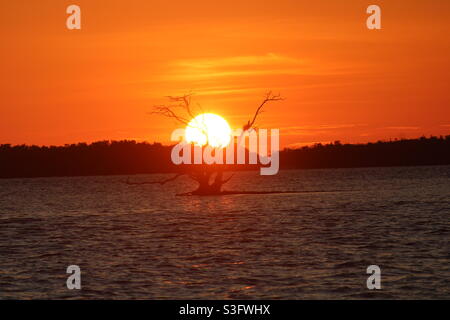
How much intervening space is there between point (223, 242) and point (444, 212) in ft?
84.8

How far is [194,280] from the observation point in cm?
2494

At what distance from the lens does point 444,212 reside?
5666 centimetres

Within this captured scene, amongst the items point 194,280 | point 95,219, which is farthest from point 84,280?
point 95,219

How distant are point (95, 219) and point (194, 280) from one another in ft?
119

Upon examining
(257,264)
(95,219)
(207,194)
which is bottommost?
(257,264)

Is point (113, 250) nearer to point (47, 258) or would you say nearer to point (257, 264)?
point (47, 258)

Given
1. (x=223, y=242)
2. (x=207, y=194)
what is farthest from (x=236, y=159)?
(x=223, y=242)

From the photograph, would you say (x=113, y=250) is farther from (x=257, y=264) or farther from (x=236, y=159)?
(x=236, y=159)
